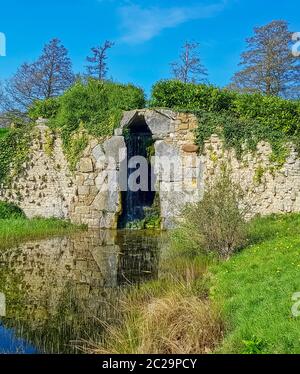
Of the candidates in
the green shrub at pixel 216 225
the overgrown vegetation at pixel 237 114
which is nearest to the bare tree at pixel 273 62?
the overgrown vegetation at pixel 237 114

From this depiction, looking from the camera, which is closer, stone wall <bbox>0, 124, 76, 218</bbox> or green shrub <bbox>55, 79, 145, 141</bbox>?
green shrub <bbox>55, 79, 145, 141</bbox>

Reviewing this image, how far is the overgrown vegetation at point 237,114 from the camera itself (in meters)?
14.4

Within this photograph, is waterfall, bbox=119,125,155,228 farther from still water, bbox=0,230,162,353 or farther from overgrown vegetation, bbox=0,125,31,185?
overgrown vegetation, bbox=0,125,31,185

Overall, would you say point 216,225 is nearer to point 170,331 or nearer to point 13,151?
point 170,331

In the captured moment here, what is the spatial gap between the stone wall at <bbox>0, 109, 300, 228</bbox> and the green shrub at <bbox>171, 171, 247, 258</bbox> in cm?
479

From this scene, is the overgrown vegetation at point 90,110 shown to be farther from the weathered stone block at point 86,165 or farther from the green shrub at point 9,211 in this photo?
the green shrub at point 9,211

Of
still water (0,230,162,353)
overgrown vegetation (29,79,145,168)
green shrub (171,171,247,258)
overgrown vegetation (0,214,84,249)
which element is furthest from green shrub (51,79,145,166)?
green shrub (171,171,247,258)

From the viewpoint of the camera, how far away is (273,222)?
12.8 metres

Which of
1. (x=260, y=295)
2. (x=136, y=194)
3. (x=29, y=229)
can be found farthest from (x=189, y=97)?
(x=260, y=295)

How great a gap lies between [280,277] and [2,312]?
4022mm

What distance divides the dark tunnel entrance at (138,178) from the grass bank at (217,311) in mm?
8272

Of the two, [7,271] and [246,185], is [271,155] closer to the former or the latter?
[246,185]

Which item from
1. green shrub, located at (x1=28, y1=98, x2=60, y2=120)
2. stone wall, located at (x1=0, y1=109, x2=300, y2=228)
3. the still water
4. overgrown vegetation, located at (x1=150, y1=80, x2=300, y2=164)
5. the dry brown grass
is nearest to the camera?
the dry brown grass

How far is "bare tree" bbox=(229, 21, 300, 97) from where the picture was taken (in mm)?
23891
